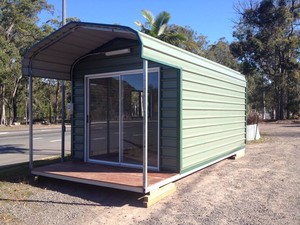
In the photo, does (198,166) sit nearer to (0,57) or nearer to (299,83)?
(0,57)

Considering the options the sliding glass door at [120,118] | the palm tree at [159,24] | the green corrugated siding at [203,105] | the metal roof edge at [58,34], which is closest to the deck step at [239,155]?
the green corrugated siding at [203,105]

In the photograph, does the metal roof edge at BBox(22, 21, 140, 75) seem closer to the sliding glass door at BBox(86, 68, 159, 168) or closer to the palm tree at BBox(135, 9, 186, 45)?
the sliding glass door at BBox(86, 68, 159, 168)

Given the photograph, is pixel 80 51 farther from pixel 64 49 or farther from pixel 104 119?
pixel 104 119

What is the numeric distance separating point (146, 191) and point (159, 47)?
8.58 feet

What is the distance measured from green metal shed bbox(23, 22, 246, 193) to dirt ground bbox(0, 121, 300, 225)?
34 centimetres

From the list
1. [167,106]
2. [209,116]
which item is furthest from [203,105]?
[167,106]

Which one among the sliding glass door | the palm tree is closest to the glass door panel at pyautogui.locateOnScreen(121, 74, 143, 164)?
the sliding glass door

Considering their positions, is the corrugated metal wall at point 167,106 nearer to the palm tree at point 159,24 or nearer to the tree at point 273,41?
the palm tree at point 159,24

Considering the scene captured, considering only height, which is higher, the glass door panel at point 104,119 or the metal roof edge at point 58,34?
the metal roof edge at point 58,34

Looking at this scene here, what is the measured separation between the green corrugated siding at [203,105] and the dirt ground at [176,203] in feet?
2.47

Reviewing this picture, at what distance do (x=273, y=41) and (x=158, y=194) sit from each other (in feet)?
108

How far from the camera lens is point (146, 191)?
19.0 feet

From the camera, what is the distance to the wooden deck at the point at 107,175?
6.16 meters

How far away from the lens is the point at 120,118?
26.7ft
